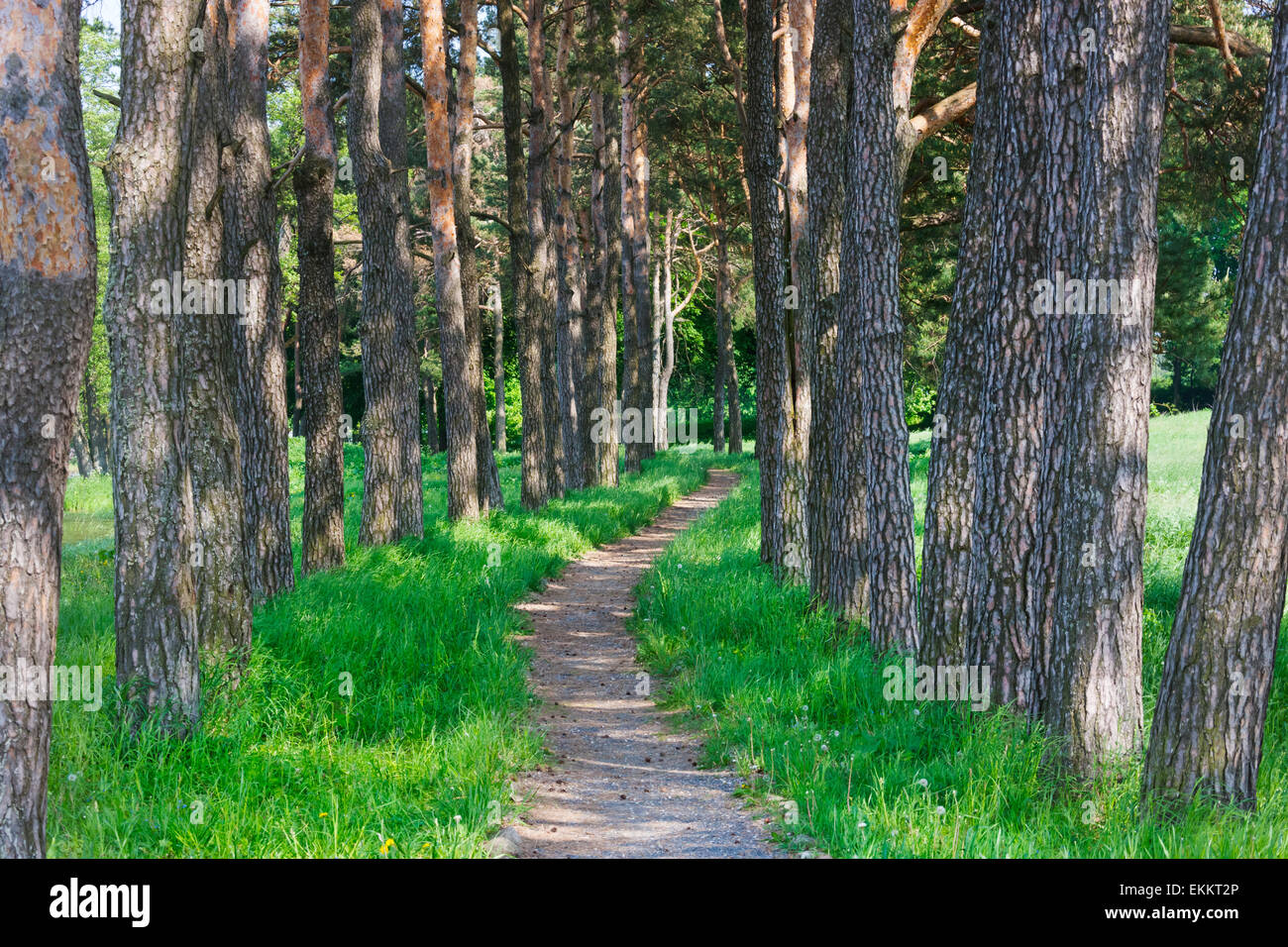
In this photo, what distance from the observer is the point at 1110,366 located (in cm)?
520

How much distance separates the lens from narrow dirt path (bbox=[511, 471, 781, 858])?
507cm

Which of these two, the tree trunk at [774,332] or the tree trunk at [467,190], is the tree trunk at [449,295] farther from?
the tree trunk at [774,332]

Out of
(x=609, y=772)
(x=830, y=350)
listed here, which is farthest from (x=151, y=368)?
(x=830, y=350)

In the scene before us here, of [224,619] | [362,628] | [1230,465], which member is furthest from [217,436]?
[1230,465]

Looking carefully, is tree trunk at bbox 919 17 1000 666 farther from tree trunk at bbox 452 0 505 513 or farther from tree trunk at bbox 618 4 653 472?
tree trunk at bbox 618 4 653 472

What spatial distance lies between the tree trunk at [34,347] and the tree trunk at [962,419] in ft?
16.8

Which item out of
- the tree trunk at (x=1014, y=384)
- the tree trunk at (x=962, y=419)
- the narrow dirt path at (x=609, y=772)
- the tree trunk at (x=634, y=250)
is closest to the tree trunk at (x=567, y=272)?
the tree trunk at (x=634, y=250)

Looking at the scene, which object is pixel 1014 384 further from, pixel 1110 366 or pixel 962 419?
pixel 1110 366

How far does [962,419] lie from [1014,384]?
0.71m

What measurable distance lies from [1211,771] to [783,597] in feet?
16.0

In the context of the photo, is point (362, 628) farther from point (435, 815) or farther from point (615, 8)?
point (615, 8)

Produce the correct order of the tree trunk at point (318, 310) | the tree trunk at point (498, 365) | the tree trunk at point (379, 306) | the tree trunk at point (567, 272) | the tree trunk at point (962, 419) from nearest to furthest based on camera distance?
the tree trunk at point (962, 419)
the tree trunk at point (318, 310)
the tree trunk at point (379, 306)
the tree trunk at point (567, 272)
the tree trunk at point (498, 365)

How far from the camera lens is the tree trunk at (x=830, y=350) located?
8578 millimetres

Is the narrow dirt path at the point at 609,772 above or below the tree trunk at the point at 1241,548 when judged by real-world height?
below
